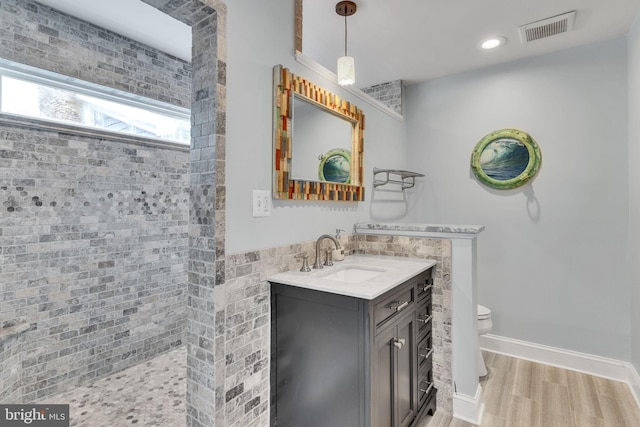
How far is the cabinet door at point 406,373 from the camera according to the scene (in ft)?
5.33

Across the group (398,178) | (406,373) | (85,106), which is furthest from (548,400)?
(85,106)

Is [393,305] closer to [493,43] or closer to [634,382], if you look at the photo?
[634,382]

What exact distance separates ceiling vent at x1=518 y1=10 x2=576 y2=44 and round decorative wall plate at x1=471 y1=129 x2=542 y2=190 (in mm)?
778

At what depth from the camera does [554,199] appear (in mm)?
2750

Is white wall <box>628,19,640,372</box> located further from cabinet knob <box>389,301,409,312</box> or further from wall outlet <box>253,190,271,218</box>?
wall outlet <box>253,190,271,218</box>

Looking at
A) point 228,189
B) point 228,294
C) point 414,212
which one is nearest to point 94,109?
point 228,189

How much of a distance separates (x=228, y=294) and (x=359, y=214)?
1387 millimetres

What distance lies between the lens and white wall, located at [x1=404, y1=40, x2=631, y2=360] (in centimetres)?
253

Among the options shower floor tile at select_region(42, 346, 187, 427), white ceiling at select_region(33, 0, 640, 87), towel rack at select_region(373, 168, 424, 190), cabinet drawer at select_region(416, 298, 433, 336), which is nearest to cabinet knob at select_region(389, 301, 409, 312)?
cabinet drawer at select_region(416, 298, 433, 336)

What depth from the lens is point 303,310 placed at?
1.53m

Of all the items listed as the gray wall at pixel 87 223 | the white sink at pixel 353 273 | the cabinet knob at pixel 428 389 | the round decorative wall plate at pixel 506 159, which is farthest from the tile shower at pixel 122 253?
the round decorative wall plate at pixel 506 159

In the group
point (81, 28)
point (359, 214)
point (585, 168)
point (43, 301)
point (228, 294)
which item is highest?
point (81, 28)

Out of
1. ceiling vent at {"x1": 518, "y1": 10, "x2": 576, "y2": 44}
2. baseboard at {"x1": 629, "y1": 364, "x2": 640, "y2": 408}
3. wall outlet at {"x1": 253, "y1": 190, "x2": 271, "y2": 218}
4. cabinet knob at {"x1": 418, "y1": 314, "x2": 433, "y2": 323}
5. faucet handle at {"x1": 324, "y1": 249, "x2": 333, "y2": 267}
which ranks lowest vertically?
baseboard at {"x1": 629, "y1": 364, "x2": 640, "y2": 408}

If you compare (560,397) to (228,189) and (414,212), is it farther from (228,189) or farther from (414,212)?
(228,189)
